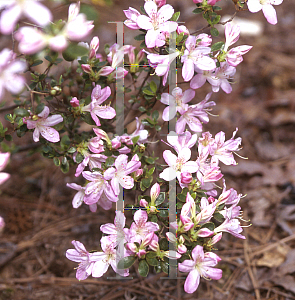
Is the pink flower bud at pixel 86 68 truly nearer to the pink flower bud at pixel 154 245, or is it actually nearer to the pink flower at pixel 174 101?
the pink flower at pixel 174 101

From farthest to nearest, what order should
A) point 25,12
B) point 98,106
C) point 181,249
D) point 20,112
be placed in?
point 98,106
point 20,112
point 181,249
point 25,12

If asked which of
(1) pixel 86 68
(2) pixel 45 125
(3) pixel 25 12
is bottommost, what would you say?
(2) pixel 45 125

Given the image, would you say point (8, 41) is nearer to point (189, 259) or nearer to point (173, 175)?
point (173, 175)

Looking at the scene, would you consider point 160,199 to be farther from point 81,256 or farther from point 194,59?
point 194,59

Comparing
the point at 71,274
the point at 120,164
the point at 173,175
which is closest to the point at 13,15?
the point at 120,164

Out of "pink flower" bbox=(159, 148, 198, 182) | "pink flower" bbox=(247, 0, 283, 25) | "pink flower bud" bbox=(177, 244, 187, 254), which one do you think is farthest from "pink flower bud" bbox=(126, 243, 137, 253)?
"pink flower" bbox=(247, 0, 283, 25)

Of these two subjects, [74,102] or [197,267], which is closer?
[197,267]

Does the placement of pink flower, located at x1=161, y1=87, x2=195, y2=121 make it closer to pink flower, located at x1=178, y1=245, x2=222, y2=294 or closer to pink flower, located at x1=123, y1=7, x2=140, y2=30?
pink flower, located at x1=123, y1=7, x2=140, y2=30

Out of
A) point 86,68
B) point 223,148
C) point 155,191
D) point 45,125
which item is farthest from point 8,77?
point 223,148
